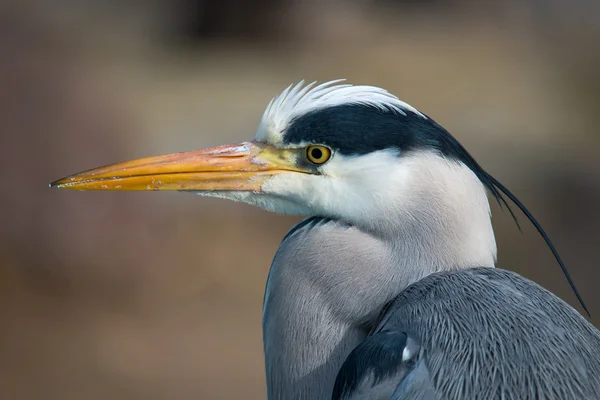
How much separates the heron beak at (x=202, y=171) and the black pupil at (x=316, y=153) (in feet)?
0.15

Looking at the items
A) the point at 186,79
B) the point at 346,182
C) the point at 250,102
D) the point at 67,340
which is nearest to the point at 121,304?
the point at 67,340

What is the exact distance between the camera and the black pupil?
161 centimetres

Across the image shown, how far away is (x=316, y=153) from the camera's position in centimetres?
161

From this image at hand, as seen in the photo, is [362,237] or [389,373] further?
[362,237]

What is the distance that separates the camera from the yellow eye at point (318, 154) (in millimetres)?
1597

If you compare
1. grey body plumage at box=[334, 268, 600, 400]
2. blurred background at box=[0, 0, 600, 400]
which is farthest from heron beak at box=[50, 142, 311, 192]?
blurred background at box=[0, 0, 600, 400]

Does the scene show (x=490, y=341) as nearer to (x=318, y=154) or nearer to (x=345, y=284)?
(x=345, y=284)

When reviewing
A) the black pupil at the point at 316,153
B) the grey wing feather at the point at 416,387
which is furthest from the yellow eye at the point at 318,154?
the grey wing feather at the point at 416,387

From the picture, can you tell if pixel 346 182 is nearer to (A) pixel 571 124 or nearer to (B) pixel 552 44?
(A) pixel 571 124

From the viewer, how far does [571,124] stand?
22.1 ft

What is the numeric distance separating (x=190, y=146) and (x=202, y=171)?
4.01 m

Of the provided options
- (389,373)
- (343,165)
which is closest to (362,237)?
(343,165)

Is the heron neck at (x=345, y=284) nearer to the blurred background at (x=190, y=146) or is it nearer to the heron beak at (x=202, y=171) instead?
the heron beak at (x=202, y=171)

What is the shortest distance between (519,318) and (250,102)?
4956 millimetres
